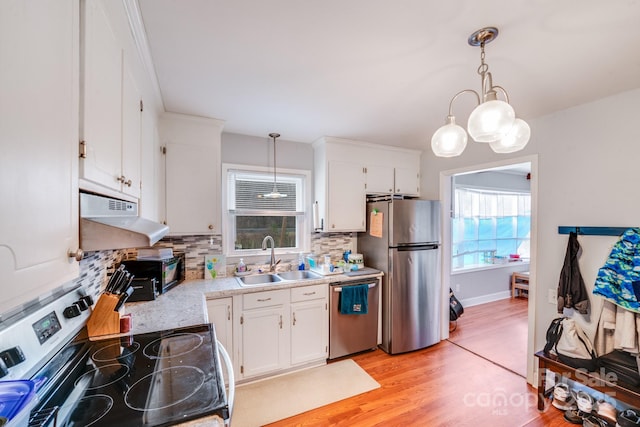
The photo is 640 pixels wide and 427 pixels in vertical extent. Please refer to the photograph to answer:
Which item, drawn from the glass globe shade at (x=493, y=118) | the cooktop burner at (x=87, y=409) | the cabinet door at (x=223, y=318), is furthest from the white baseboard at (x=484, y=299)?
the cooktop burner at (x=87, y=409)

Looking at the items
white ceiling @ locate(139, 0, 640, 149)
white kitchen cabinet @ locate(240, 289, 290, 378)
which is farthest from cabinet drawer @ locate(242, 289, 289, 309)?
white ceiling @ locate(139, 0, 640, 149)

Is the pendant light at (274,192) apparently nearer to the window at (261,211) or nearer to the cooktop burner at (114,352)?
the window at (261,211)

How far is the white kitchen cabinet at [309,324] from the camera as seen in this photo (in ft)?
8.29

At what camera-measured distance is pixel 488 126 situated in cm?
109

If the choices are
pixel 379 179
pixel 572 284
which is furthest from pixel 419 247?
pixel 572 284

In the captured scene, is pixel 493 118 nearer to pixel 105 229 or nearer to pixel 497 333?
pixel 105 229

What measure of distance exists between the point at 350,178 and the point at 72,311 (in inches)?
101

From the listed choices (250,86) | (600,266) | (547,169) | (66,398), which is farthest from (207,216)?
(600,266)

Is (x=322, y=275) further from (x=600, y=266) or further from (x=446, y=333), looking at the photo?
(x=600, y=266)

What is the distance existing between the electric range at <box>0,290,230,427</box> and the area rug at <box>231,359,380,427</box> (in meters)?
1.18

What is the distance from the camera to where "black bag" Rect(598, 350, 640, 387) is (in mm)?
1674

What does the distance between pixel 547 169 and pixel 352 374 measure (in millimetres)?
2540

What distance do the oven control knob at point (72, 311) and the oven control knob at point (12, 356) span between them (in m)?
0.30

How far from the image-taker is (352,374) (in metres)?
2.50
